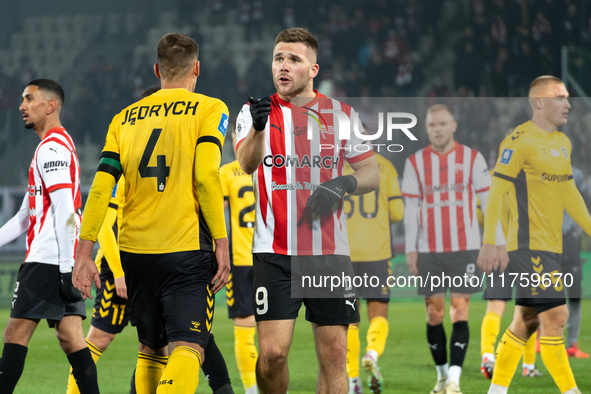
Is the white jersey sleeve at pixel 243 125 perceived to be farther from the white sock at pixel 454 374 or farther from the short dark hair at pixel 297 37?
the white sock at pixel 454 374

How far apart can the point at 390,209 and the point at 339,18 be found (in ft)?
43.9

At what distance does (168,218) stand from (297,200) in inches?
27.6

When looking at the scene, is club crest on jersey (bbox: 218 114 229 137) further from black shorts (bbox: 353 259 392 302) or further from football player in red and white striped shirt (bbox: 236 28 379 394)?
black shorts (bbox: 353 259 392 302)

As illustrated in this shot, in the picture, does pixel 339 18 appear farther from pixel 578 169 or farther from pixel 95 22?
pixel 578 169

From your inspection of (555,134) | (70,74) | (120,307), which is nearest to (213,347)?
(120,307)

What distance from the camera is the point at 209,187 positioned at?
317cm

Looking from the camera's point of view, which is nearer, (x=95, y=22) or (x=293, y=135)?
(x=293, y=135)

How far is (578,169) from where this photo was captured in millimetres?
4871

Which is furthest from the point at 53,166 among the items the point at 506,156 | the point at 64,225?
the point at 506,156

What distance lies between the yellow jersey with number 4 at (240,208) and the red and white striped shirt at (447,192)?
1184 millimetres

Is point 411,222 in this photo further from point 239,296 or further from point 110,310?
point 110,310

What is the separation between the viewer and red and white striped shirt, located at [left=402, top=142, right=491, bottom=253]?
5.12 metres

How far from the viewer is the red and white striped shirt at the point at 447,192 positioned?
201 inches

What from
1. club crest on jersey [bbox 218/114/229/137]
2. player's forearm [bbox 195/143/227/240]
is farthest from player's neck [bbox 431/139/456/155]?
player's forearm [bbox 195/143/227/240]
